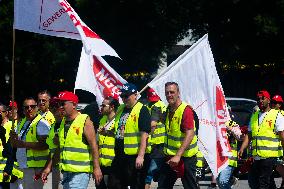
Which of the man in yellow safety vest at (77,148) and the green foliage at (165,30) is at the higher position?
the green foliage at (165,30)

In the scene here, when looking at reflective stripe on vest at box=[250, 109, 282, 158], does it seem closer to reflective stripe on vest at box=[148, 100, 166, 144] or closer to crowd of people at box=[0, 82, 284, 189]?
crowd of people at box=[0, 82, 284, 189]

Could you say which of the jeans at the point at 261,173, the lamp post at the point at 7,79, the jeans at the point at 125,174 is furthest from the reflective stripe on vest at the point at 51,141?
the lamp post at the point at 7,79

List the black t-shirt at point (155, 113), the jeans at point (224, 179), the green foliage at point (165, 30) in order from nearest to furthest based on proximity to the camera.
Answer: the jeans at point (224, 179)
the black t-shirt at point (155, 113)
the green foliage at point (165, 30)

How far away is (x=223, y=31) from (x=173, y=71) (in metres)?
23.3

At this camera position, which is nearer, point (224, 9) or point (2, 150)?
point (2, 150)

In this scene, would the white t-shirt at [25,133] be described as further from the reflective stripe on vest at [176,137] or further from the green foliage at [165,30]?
the green foliage at [165,30]

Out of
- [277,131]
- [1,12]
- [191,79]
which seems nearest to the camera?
[191,79]

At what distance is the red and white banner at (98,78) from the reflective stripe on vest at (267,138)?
7.05ft

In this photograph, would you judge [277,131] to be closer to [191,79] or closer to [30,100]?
[191,79]

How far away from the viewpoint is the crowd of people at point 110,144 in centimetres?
973

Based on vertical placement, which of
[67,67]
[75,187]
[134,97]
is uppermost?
[67,67]

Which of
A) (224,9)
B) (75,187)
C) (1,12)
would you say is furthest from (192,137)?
(1,12)

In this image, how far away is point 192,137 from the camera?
35.4 ft

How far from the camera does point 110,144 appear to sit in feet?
40.7
